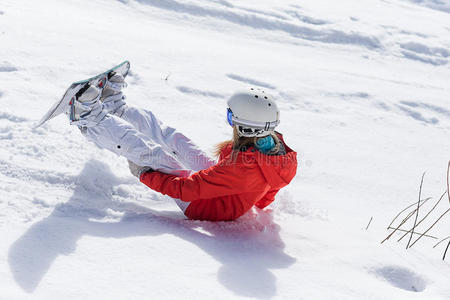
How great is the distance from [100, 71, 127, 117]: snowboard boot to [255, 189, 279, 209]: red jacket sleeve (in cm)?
115

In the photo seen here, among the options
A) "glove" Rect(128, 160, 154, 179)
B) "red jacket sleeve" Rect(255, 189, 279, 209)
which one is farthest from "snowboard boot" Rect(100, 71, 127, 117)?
"red jacket sleeve" Rect(255, 189, 279, 209)

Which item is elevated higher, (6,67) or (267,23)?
(267,23)

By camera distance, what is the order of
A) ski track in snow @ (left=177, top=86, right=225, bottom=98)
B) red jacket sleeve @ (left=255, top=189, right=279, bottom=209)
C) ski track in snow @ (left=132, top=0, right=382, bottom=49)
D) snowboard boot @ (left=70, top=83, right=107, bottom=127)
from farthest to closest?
1. ski track in snow @ (left=132, top=0, right=382, bottom=49)
2. ski track in snow @ (left=177, top=86, right=225, bottom=98)
3. red jacket sleeve @ (left=255, top=189, right=279, bottom=209)
4. snowboard boot @ (left=70, top=83, right=107, bottom=127)

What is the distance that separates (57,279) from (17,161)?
50.4 inches

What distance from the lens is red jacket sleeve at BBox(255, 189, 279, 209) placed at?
10.2 ft

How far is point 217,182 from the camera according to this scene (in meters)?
2.70

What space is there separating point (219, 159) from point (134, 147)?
0.52m

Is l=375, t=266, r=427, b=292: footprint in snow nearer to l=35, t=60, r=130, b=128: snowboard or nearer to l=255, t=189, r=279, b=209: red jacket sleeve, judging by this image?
l=255, t=189, r=279, b=209: red jacket sleeve

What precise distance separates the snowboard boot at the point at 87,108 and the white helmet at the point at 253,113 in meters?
0.82

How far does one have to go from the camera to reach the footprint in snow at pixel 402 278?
2430mm

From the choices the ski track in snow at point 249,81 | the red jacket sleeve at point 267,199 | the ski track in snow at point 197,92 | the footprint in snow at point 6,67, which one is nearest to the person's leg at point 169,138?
the red jacket sleeve at point 267,199

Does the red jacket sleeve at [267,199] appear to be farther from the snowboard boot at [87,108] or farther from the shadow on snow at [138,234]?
the snowboard boot at [87,108]

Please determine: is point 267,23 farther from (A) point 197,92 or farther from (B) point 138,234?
(B) point 138,234

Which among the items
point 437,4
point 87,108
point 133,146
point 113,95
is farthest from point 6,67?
point 437,4
